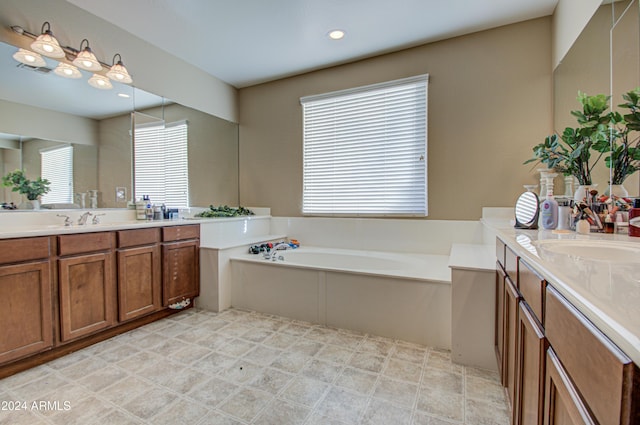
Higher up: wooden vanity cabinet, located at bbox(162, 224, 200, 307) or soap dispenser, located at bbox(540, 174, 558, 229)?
soap dispenser, located at bbox(540, 174, 558, 229)

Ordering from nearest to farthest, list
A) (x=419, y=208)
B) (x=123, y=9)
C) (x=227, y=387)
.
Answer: (x=227, y=387)
(x=123, y=9)
(x=419, y=208)

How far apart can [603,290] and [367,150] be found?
2.80m

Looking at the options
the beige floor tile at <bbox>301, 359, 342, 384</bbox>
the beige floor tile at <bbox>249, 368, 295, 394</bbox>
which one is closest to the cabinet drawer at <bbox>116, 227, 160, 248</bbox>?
the beige floor tile at <bbox>249, 368, 295, 394</bbox>

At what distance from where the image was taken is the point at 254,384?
1644 mm

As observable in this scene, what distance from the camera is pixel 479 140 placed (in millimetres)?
2725

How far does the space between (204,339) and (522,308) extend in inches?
81.3

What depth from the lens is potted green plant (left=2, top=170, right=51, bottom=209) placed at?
6.79 feet

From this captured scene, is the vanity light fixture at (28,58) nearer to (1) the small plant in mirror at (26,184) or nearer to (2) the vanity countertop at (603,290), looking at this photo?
(1) the small plant in mirror at (26,184)

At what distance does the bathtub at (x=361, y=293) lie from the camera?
6.79ft

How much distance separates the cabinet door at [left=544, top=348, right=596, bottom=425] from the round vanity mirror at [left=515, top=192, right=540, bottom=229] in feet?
3.92

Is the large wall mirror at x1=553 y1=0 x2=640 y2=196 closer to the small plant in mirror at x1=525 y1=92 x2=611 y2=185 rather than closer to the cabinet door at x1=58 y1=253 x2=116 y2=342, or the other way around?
the small plant in mirror at x1=525 y1=92 x2=611 y2=185

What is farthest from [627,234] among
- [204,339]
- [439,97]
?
[204,339]

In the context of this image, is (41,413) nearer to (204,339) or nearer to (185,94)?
(204,339)

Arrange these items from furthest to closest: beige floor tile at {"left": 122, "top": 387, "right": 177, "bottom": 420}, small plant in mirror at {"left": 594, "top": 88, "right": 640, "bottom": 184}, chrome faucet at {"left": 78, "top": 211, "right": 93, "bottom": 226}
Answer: chrome faucet at {"left": 78, "top": 211, "right": 93, "bottom": 226} < beige floor tile at {"left": 122, "top": 387, "right": 177, "bottom": 420} < small plant in mirror at {"left": 594, "top": 88, "right": 640, "bottom": 184}
